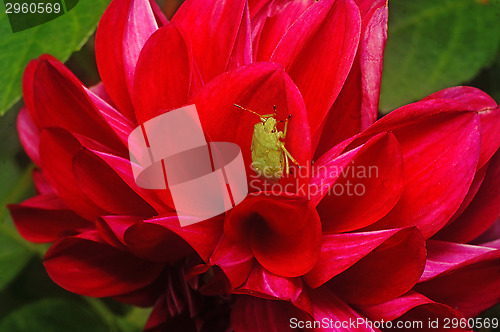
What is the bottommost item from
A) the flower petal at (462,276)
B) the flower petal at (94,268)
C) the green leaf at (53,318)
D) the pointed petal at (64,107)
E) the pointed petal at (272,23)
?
the green leaf at (53,318)

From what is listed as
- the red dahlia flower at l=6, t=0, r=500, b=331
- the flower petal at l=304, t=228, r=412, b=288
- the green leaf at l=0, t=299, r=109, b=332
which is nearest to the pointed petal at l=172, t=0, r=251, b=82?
the red dahlia flower at l=6, t=0, r=500, b=331

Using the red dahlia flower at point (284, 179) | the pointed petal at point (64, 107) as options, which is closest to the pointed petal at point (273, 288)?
the red dahlia flower at point (284, 179)

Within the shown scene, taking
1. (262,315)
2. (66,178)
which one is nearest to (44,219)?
(66,178)

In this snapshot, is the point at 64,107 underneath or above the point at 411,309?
above

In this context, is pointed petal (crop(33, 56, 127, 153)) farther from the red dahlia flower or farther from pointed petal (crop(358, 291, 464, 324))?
pointed petal (crop(358, 291, 464, 324))

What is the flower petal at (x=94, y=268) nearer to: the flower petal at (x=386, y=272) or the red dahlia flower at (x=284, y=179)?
the red dahlia flower at (x=284, y=179)

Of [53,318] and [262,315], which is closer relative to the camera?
[262,315]

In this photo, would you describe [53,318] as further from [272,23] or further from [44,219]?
[272,23]
